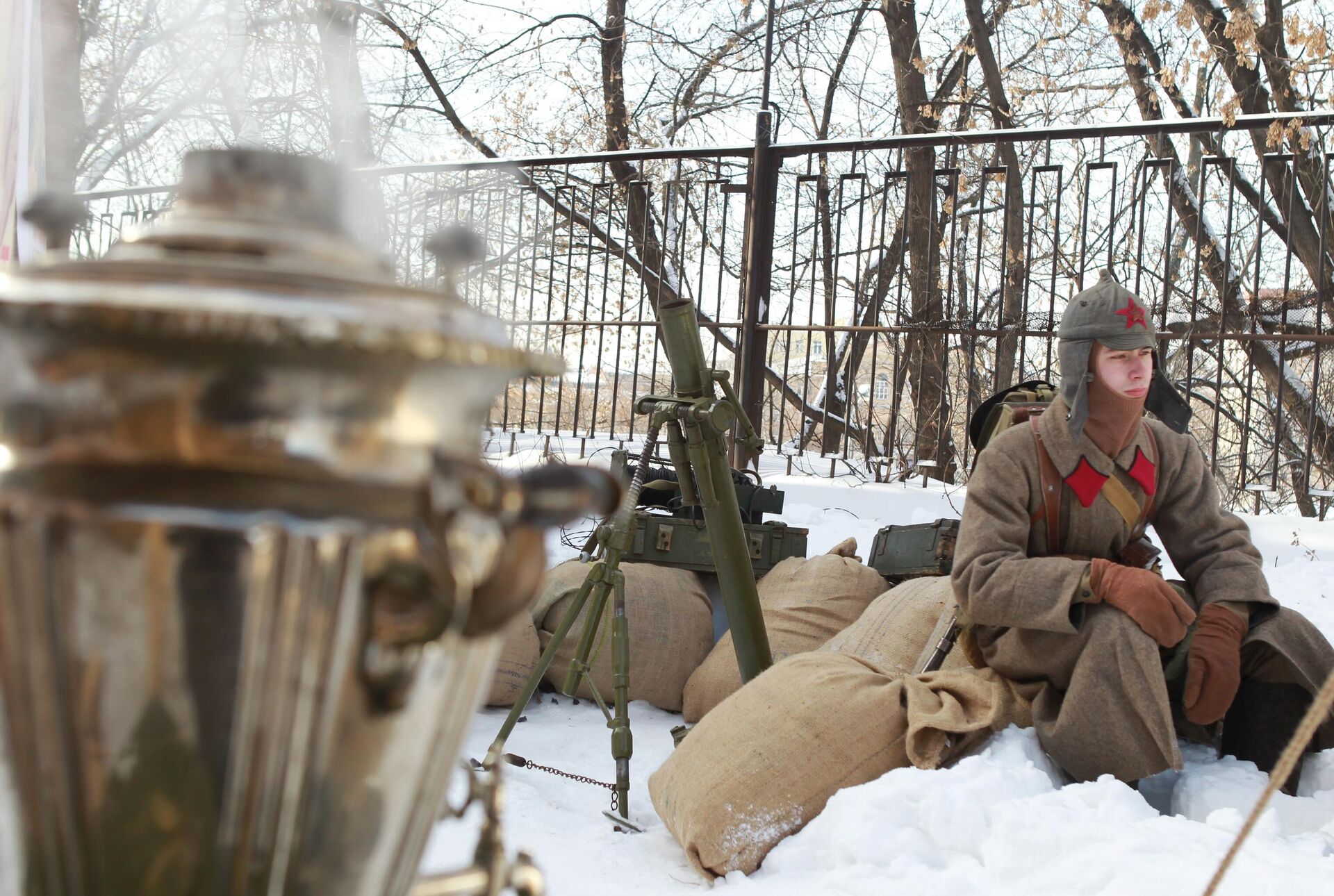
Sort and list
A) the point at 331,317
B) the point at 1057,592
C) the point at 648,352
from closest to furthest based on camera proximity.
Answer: the point at 331,317 → the point at 1057,592 → the point at 648,352

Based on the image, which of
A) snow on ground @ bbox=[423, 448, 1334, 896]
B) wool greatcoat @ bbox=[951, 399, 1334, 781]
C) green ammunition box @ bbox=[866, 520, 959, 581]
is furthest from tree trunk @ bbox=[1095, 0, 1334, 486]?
snow on ground @ bbox=[423, 448, 1334, 896]

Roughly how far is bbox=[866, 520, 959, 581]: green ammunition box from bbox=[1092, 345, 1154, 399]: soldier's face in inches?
49.6

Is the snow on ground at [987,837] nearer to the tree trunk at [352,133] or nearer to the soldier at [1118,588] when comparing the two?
the soldier at [1118,588]

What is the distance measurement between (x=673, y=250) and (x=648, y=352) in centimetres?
416

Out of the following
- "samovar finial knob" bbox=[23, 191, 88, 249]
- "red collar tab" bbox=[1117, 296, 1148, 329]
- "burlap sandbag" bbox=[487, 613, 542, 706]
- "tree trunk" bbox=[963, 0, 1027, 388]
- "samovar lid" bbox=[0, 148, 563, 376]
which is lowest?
"burlap sandbag" bbox=[487, 613, 542, 706]

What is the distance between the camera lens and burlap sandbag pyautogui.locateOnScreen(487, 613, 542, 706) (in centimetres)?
441

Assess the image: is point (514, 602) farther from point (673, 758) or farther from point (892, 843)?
point (673, 758)

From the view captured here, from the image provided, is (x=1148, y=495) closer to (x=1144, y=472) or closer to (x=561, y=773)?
(x=1144, y=472)

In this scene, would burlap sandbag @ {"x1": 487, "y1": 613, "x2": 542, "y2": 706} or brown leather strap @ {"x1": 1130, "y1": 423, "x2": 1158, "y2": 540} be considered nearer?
brown leather strap @ {"x1": 1130, "y1": 423, "x2": 1158, "y2": 540}

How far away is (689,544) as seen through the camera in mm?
5016

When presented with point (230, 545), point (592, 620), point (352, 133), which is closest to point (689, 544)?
point (592, 620)

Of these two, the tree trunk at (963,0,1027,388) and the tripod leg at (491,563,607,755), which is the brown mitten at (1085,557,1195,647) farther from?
the tree trunk at (963,0,1027,388)

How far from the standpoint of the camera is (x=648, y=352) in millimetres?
12391

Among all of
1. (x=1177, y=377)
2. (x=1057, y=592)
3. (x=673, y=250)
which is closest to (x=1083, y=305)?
(x=1057, y=592)
